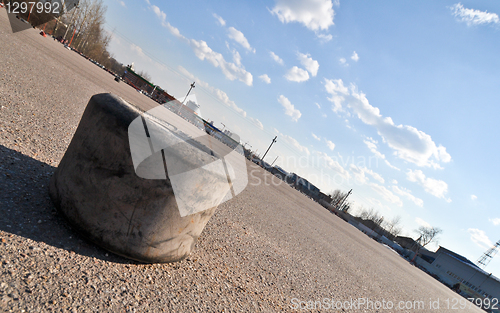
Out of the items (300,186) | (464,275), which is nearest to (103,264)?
(300,186)

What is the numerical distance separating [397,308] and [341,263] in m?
1.52

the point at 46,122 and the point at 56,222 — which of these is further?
the point at 46,122

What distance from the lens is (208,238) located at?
12.1ft

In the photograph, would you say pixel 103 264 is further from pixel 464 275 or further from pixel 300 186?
pixel 464 275

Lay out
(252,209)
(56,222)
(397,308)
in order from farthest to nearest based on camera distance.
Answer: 1. (252,209)
2. (397,308)
3. (56,222)

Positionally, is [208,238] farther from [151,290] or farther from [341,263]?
[341,263]

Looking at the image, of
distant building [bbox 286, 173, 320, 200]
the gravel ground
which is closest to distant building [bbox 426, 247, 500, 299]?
distant building [bbox 286, 173, 320, 200]

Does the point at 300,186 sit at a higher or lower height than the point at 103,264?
higher

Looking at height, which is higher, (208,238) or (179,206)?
(179,206)

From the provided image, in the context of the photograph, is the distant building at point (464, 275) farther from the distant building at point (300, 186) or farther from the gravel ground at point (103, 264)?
the gravel ground at point (103, 264)

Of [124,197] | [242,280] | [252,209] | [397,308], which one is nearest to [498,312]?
[397,308]

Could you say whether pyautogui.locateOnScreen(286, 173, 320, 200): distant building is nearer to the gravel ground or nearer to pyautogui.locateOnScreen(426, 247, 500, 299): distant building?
pyautogui.locateOnScreen(426, 247, 500, 299): distant building

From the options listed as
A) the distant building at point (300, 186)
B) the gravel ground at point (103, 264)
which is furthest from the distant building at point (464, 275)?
the gravel ground at point (103, 264)

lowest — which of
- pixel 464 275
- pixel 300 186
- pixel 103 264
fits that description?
pixel 103 264
